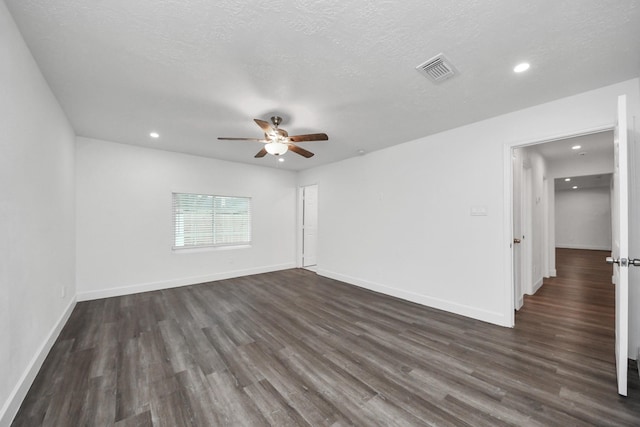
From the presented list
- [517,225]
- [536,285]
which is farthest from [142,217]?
[536,285]

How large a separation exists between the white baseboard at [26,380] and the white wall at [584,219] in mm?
14010

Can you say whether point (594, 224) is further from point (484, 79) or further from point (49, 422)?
point (49, 422)

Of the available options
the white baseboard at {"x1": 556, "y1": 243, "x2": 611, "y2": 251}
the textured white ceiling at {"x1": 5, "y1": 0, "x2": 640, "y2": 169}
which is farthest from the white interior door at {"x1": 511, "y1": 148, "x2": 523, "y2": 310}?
the white baseboard at {"x1": 556, "y1": 243, "x2": 611, "y2": 251}

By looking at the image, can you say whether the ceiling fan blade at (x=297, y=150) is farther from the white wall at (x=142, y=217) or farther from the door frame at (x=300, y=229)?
the door frame at (x=300, y=229)

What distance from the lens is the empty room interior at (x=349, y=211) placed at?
1.59 m

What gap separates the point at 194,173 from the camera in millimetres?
4824

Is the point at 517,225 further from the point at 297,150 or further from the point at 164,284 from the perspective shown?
the point at 164,284

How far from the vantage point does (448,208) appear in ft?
11.3

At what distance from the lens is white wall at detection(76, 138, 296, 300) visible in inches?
151

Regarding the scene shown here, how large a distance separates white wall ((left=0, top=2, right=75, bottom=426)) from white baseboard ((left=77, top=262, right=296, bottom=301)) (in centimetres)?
108

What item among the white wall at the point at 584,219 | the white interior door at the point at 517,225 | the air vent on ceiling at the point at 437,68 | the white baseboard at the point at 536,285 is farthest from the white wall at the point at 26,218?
the white wall at the point at 584,219

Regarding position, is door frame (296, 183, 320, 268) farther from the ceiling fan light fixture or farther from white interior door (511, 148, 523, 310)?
white interior door (511, 148, 523, 310)

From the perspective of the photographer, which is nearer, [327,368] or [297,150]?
[327,368]

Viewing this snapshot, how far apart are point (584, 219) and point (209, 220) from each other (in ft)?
42.5
